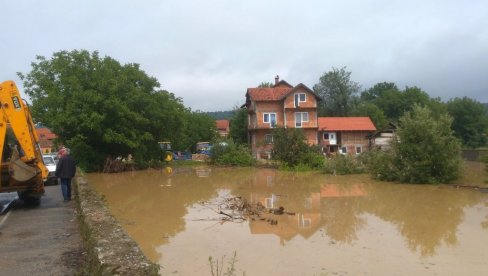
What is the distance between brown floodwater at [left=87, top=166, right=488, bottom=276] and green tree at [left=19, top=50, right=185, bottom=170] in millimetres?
13508

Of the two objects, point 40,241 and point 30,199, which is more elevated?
point 30,199

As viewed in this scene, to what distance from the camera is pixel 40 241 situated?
9039 millimetres

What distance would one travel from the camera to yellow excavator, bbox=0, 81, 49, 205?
41.0 ft

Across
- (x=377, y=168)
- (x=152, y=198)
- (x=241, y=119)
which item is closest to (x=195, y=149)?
(x=241, y=119)

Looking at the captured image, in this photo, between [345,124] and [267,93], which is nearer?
[267,93]

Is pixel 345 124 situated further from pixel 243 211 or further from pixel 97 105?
pixel 243 211

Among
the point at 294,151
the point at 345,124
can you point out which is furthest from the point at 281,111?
the point at 294,151

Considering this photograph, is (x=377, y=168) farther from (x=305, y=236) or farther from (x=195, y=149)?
(x=195, y=149)

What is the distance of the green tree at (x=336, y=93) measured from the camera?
7775cm

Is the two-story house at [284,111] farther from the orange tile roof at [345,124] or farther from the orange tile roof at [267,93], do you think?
the orange tile roof at [345,124]

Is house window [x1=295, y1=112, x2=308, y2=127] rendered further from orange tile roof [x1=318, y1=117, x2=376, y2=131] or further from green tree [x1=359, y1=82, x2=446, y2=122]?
green tree [x1=359, y1=82, x2=446, y2=122]

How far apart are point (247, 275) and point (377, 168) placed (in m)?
20.4

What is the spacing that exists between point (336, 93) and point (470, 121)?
23568 mm

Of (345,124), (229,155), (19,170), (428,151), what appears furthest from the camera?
(345,124)
